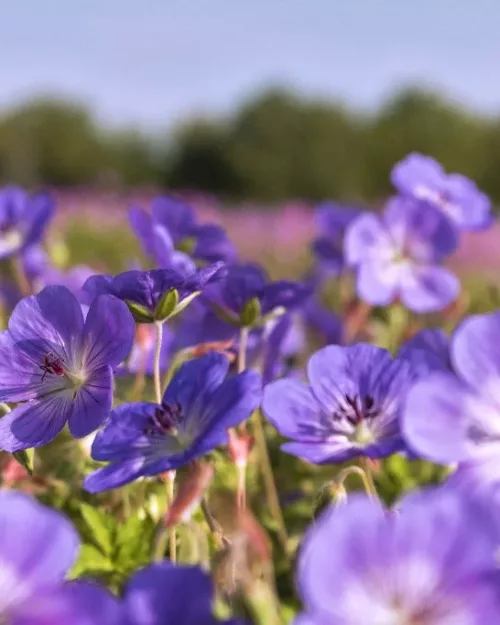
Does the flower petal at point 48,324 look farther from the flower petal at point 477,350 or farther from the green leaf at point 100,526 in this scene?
the flower petal at point 477,350

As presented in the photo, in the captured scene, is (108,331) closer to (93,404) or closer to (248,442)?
(93,404)

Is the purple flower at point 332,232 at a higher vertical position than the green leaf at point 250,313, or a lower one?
lower

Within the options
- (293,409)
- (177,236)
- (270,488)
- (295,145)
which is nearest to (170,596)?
(293,409)

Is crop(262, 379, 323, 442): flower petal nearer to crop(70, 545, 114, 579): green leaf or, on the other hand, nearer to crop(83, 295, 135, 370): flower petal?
crop(83, 295, 135, 370): flower petal

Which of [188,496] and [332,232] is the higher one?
[188,496]

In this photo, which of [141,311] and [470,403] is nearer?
[470,403]

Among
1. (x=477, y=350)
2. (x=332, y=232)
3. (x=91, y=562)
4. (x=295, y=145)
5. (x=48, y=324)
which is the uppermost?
(x=477, y=350)

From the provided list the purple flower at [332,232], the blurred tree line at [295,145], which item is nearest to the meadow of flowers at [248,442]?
the purple flower at [332,232]
